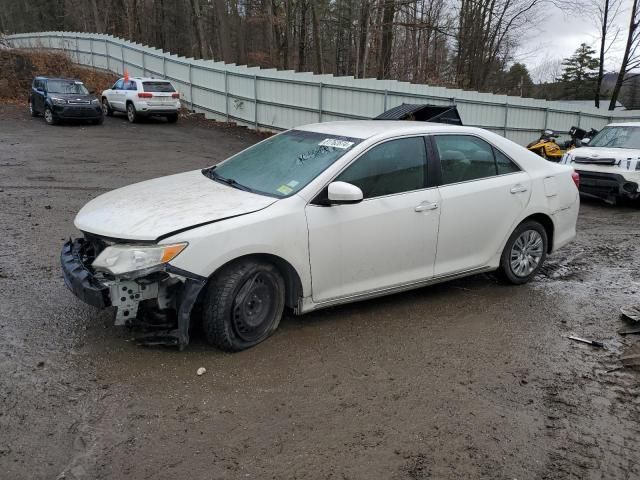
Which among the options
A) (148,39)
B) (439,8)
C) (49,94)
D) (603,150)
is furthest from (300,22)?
(603,150)

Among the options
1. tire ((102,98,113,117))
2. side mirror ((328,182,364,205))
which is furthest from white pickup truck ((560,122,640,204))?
tire ((102,98,113,117))

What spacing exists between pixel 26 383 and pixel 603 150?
10611 millimetres

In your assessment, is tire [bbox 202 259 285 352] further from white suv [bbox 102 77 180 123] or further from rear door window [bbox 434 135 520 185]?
white suv [bbox 102 77 180 123]

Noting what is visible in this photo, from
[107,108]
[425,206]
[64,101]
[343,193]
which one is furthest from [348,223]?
[107,108]

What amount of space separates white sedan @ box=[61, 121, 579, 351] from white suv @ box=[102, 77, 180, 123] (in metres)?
16.3

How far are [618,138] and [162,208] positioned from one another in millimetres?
10207

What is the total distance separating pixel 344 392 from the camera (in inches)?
145

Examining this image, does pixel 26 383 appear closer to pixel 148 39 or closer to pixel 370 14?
pixel 370 14

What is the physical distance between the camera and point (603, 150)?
10.8m

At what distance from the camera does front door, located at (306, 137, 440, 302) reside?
4.36 meters

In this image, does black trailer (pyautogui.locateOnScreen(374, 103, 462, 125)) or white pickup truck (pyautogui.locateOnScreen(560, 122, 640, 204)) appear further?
white pickup truck (pyautogui.locateOnScreen(560, 122, 640, 204))

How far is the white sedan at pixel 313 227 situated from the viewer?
3809 millimetres

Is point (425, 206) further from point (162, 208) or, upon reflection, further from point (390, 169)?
point (162, 208)

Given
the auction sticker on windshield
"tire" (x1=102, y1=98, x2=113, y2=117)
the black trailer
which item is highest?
the black trailer
